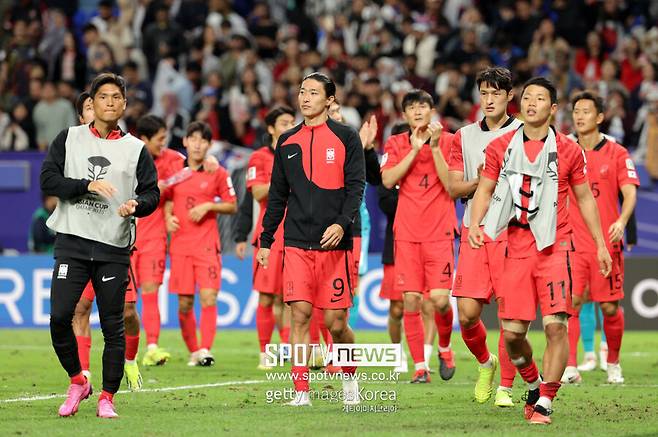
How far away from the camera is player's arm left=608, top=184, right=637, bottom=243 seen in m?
11.8

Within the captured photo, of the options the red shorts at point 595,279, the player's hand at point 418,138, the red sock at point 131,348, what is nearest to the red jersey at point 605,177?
the red shorts at point 595,279

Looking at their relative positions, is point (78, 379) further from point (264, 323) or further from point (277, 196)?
point (264, 323)

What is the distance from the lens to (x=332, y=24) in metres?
26.8

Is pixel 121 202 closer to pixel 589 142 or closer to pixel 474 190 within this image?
A: pixel 474 190

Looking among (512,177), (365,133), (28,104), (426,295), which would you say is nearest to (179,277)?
(426,295)

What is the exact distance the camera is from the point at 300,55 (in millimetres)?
25172

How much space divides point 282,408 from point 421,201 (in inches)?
122

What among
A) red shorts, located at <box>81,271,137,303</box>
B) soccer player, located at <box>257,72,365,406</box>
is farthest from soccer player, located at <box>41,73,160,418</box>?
red shorts, located at <box>81,271,137,303</box>

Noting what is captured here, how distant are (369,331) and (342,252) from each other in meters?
9.15

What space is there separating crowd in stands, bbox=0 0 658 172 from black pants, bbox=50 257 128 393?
12.7 m

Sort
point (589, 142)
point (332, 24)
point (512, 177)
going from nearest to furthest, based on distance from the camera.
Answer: point (512, 177) → point (589, 142) → point (332, 24)

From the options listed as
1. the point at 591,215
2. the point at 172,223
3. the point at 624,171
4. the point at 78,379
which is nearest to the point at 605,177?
the point at 624,171

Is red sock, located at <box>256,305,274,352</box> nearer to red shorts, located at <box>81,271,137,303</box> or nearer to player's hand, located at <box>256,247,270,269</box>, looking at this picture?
red shorts, located at <box>81,271,137,303</box>

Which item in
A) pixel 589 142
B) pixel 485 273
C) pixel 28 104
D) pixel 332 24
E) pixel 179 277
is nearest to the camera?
pixel 485 273
